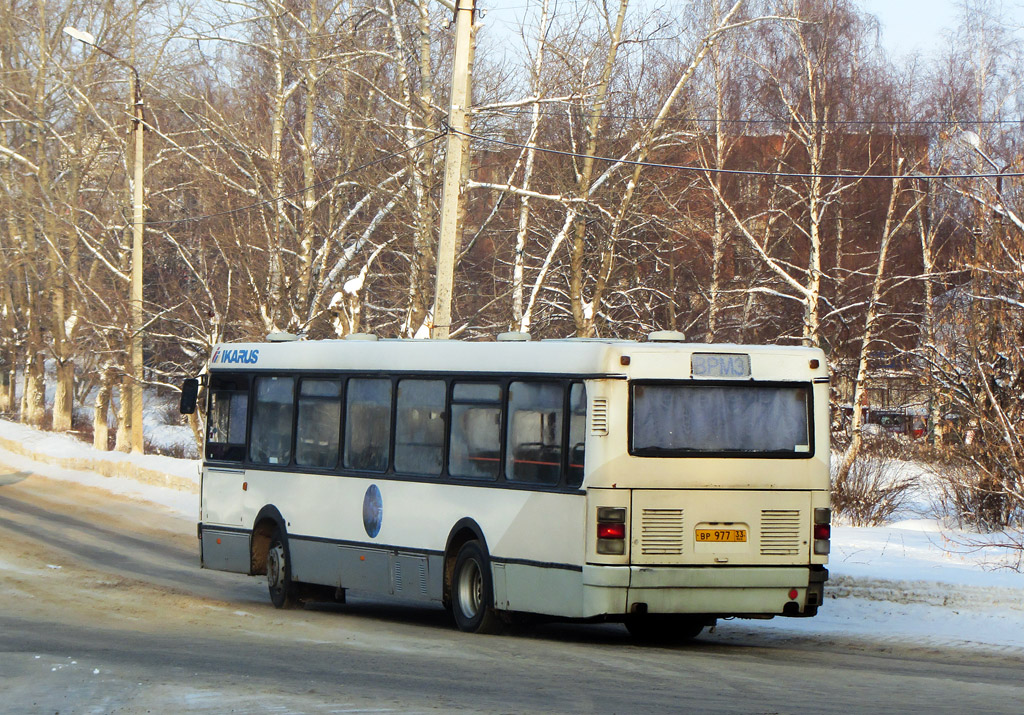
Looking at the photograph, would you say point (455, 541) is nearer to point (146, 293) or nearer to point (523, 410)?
point (523, 410)

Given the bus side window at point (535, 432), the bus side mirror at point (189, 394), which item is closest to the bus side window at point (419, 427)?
the bus side window at point (535, 432)

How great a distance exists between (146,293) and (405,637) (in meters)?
37.8

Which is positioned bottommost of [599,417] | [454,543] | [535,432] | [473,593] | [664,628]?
[664,628]

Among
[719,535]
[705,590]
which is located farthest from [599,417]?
[705,590]

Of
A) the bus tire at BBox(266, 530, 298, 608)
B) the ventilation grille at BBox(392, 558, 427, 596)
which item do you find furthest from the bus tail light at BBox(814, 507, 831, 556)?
the bus tire at BBox(266, 530, 298, 608)

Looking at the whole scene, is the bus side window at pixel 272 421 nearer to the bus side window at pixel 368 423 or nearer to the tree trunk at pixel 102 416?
the bus side window at pixel 368 423

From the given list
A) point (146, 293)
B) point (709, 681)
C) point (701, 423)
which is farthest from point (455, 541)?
point (146, 293)

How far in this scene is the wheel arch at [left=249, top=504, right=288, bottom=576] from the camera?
14.8 metres

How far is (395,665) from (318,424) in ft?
16.1

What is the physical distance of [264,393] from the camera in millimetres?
15070

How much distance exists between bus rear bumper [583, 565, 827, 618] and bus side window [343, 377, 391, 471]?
318 centimetres

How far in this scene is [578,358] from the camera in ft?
36.0

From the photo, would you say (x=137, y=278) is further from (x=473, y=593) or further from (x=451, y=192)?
(x=473, y=593)

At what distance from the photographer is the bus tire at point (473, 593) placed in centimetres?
1169
